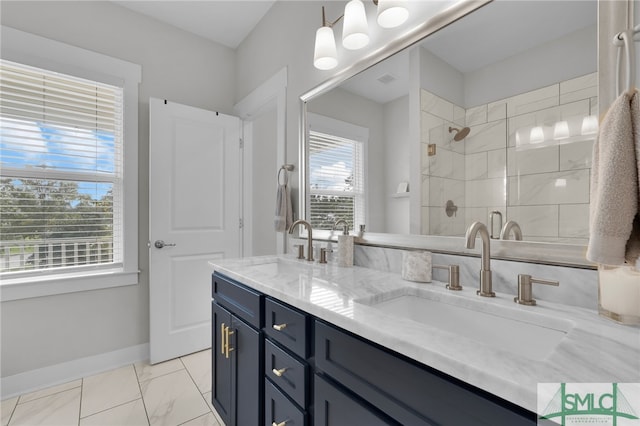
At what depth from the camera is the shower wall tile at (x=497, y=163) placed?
97 centimetres

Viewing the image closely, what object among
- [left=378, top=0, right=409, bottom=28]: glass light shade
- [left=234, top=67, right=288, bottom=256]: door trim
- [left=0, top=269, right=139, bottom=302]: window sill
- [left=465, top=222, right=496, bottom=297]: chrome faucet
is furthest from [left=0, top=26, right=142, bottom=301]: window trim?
[left=465, top=222, right=496, bottom=297]: chrome faucet

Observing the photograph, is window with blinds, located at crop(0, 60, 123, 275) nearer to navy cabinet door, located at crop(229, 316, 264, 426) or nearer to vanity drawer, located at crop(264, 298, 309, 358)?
navy cabinet door, located at crop(229, 316, 264, 426)

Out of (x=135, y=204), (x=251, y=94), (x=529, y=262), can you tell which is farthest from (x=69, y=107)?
(x=529, y=262)

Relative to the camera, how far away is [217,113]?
101 inches

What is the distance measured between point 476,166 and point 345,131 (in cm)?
77

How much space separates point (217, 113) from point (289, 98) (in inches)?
33.7

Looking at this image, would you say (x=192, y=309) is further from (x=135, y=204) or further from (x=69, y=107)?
(x=69, y=107)

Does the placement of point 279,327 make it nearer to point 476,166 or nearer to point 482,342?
point 482,342

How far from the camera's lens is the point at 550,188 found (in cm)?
88

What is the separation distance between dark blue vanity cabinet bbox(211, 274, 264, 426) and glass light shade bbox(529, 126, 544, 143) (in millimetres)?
1081

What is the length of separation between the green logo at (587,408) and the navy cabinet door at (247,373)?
37.5 inches

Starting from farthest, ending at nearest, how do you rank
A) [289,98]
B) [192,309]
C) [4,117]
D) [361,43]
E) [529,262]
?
[192,309] → [289,98] → [4,117] → [361,43] → [529,262]

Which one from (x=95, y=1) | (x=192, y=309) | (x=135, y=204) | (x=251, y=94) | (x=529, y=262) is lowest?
(x=192, y=309)

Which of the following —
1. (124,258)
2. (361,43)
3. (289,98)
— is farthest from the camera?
(124,258)
